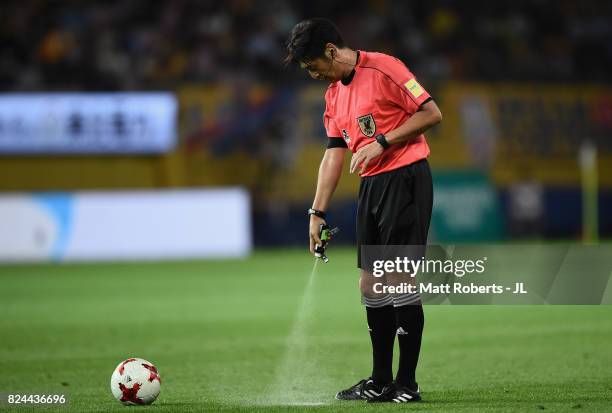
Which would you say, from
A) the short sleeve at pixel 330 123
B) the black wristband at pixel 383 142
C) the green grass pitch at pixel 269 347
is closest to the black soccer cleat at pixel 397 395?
the green grass pitch at pixel 269 347

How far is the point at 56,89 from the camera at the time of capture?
2327 cm

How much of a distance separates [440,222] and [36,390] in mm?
16751

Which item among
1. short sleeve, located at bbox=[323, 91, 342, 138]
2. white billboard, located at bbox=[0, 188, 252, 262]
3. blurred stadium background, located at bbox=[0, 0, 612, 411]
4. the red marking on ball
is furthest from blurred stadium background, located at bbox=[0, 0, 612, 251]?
the red marking on ball

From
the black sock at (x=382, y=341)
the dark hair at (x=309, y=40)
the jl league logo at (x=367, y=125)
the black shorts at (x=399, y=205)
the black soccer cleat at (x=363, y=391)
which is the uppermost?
the dark hair at (x=309, y=40)

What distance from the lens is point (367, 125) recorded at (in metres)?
6.63

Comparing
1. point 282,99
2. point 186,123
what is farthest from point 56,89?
point 282,99

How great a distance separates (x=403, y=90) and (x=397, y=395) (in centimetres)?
177

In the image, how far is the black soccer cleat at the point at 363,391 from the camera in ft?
21.9

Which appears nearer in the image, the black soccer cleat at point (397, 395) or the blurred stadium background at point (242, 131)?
the black soccer cleat at point (397, 395)

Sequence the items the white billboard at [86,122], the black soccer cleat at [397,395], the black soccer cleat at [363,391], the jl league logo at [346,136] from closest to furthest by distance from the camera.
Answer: the black soccer cleat at [397,395] → the black soccer cleat at [363,391] → the jl league logo at [346,136] → the white billboard at [86,122]

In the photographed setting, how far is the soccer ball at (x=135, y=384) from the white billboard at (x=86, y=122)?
17036 millimetres

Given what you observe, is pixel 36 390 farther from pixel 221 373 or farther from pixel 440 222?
pixel 440 222

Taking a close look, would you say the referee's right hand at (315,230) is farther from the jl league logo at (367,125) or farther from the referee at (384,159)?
the jl league logo at (367,125)

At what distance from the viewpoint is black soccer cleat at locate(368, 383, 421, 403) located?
21.4 ft
